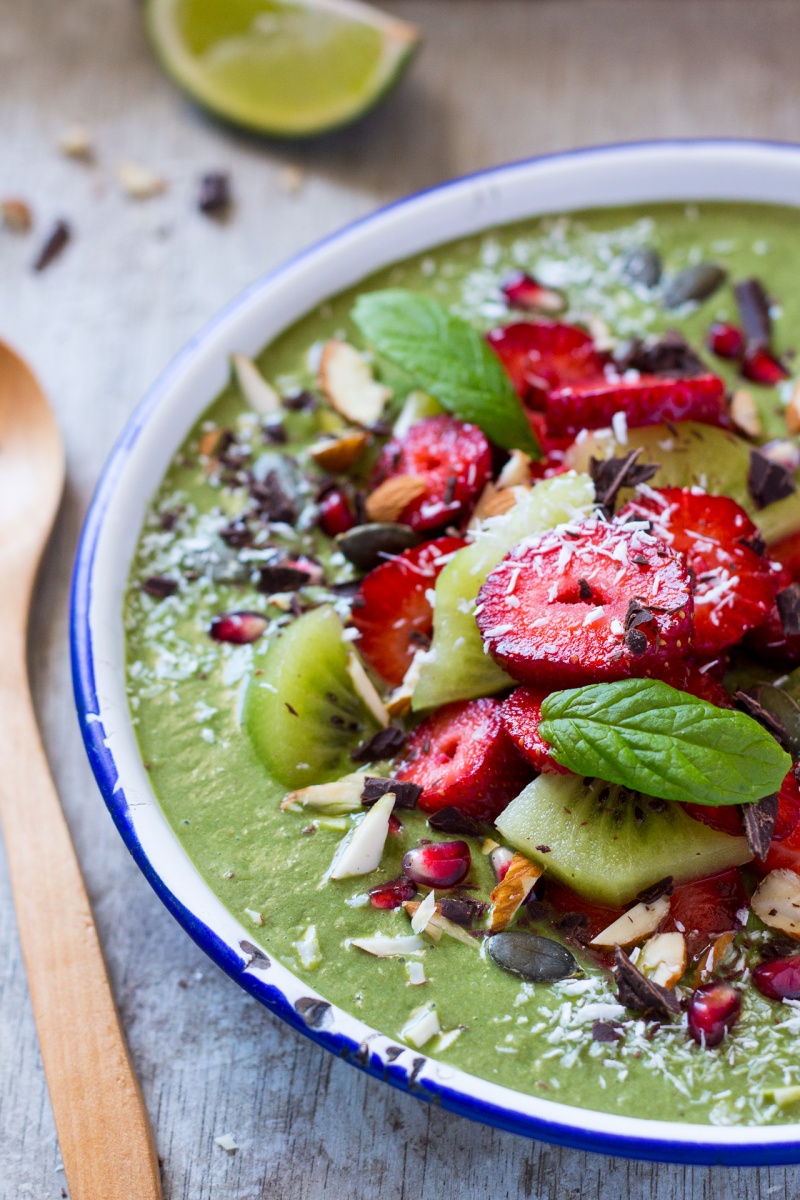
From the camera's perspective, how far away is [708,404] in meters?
2.29

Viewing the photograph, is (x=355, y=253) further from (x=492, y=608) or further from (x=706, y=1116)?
(x=706, y=1116)

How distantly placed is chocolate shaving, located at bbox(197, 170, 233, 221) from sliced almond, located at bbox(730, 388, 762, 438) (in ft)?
5.35

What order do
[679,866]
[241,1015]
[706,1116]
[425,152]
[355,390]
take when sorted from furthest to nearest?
[425,152]
[355,390]
[241,1015]
[679,866]
[706,1116]

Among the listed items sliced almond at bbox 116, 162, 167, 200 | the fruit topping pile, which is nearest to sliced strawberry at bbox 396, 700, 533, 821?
the fruit topping pile

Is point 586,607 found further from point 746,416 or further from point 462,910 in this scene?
point 746,416

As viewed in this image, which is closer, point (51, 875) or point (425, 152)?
point (51, 875)

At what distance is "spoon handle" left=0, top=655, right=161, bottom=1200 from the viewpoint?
183cm

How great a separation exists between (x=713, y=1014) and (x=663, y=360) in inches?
54.2

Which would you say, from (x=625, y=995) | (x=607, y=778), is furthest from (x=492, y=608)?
(x=625, y=995)

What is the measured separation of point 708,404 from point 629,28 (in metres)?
1.80

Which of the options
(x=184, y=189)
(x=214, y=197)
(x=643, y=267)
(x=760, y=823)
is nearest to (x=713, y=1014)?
(x=760, y=823)

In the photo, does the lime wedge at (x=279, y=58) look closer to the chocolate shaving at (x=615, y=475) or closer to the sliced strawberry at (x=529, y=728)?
the chocolate shaving at (x=615, y=475)

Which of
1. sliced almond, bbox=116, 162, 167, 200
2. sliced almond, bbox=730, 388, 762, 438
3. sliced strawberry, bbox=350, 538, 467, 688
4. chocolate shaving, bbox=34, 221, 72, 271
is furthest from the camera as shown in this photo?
sliced almond, bbox=116, 162, 167, 200

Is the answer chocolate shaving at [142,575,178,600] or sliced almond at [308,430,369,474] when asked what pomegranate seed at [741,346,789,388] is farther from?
chocolate shaving at [142,575,178,600]
